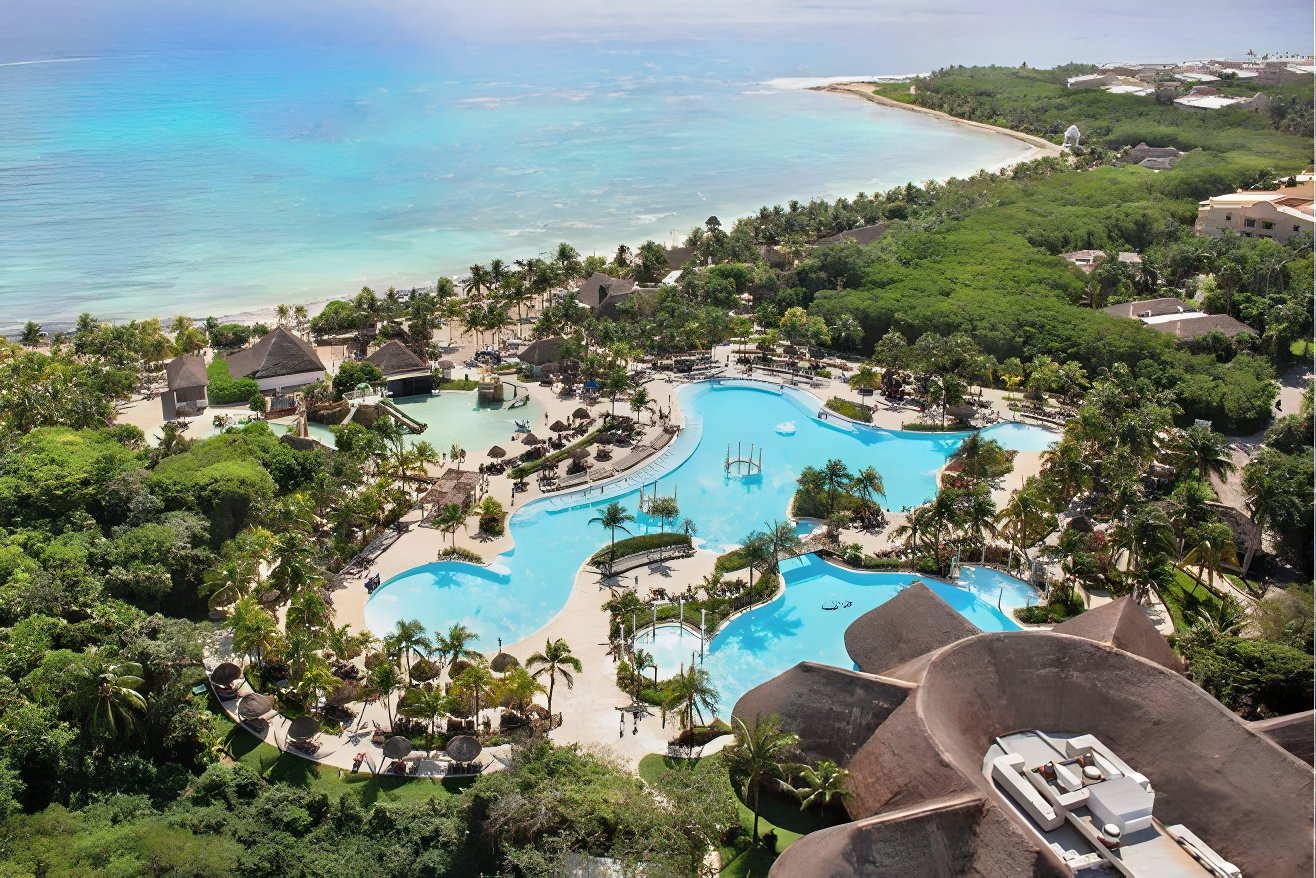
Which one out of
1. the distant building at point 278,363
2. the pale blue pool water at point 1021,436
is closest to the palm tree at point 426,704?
the distant building at point 278,363

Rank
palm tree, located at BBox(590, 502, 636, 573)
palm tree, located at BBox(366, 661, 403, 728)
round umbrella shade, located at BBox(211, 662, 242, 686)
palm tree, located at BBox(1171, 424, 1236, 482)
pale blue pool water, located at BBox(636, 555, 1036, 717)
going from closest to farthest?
1. palm tree, located at BBox(366, 661, 403, 728)
2. round umbrella shade, located at BBox(211, 662, 242, 686)
3. pale blue pool water, located at BBox(636, 555, 1036, 717)
4. palm tree, located at BBox(590, 502, 636, 573)
5. palm tree, located at BBox(1171, 424, 1236, 482)

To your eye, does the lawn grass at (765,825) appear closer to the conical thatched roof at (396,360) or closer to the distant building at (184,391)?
the conical thatched roof at (396,360)

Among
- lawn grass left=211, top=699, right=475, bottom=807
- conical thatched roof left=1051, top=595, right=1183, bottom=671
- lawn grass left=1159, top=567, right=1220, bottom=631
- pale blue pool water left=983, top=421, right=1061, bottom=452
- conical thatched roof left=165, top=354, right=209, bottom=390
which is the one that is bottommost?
lawn grass left=211, top=699, right=475, bottom=807

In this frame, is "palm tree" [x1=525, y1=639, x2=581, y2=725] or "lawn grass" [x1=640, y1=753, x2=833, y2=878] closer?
"lawn grass" [x1=640, y1=753, x2=833, y2=878]

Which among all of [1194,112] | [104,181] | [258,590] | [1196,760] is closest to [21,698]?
[258,590]

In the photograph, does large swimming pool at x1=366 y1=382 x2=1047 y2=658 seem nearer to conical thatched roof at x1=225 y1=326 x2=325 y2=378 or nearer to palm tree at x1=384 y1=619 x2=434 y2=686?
palm tree at x1=384 y1=619 x2=434 y2=686

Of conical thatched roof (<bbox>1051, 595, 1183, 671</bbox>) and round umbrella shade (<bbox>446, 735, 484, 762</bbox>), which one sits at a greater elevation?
conical thatched roof (<bbox>1051, 595, 1183, 671</bbox>)

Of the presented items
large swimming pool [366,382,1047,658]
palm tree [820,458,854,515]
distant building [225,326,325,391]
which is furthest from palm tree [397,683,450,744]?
distant building [225,326,325,391]

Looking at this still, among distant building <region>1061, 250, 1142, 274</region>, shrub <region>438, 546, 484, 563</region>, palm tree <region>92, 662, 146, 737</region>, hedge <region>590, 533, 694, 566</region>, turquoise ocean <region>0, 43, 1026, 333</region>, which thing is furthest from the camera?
turquoise ocean <region>0, 43, 1026, 333</region>
